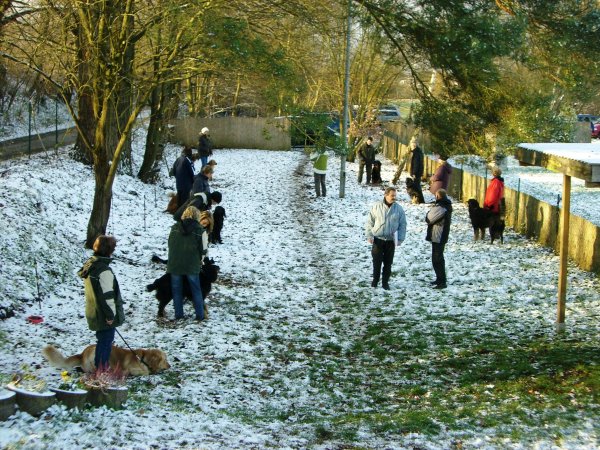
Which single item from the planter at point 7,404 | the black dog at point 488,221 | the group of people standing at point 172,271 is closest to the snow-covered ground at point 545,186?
the black dog at point 488,221

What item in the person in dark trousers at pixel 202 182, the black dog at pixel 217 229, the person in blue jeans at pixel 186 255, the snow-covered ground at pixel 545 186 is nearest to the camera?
the person in blue jeans at pixel 186 255

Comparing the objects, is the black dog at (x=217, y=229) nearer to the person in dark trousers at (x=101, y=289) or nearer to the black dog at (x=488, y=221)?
the black dog at (x=488, y=221)

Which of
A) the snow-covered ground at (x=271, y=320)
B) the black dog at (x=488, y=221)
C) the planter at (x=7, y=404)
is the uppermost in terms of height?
the black dog at (x=488, y=221)

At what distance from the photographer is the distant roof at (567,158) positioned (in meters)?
8.25

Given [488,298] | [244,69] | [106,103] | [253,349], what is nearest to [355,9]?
[244,69]

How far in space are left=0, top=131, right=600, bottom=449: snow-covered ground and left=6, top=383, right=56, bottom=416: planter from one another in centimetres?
10

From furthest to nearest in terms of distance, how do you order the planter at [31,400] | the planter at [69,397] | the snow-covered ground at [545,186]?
the snow-covered ground at [545,186] → the planter at [69,397] → the planter at [31,400]

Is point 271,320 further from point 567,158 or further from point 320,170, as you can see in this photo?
point 320,170

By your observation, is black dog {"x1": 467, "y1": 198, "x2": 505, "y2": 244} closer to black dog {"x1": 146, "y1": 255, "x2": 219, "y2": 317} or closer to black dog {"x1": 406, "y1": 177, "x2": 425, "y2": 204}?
black dog {"x1": 406, "y1": 177, "x2": 425, "y2": 204}

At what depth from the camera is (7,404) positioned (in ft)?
20.0

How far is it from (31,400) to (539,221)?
40.4 ft

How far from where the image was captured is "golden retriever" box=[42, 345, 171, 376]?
7695 mm

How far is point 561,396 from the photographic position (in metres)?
7.43

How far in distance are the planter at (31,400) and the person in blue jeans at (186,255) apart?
383 centimetres
